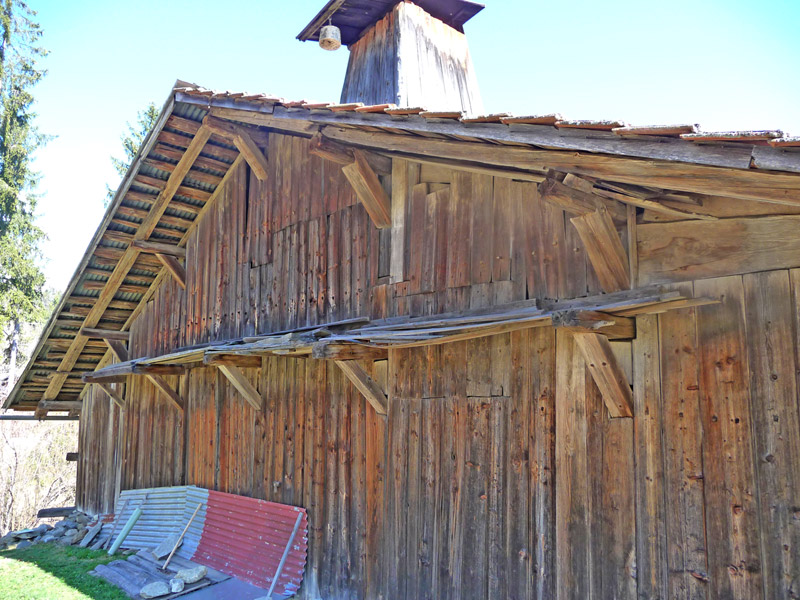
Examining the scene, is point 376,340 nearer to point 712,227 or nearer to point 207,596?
point 712,227

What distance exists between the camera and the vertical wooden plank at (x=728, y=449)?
4004 millimetres

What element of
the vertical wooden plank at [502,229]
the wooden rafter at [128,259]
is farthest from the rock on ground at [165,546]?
the vertical wooden plank at [502,229]

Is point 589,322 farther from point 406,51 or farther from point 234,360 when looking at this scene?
point 406,51

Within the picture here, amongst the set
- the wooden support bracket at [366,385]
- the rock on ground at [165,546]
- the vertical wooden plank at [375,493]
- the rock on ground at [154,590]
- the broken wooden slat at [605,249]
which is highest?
the broken wooden slat at [605,249]

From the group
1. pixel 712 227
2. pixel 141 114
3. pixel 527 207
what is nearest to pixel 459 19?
pixel 527 207

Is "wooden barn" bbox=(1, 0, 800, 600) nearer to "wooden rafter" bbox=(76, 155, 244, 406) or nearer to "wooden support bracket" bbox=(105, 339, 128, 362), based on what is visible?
"wooden rafter" bbox=(76, 155, 244, 406)

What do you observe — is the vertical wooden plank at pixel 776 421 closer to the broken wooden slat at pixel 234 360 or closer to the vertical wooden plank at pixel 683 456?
the vertical wooden plank at pixel 683 456

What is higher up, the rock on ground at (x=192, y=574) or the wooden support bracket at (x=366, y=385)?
the wooden support bracket at (x=366, y=385)

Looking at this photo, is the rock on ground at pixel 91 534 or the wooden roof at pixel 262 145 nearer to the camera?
the wooden roof at pixel 262 145

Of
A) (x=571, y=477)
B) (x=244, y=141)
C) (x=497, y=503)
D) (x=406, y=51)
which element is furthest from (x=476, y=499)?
(x=406, y=51)

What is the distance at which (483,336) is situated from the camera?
19.2 feet

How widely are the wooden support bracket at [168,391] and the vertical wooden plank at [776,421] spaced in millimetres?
8843

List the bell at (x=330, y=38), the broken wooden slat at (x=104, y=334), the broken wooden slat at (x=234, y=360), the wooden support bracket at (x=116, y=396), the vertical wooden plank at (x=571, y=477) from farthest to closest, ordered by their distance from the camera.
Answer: the wooden support bracket at (x=116, y=396), the broken wooden slat at (x=104, y=334), the bell at (x=330, y=38), the broken wooden slat at (x=234, y=360), the vertical wooden plank at (x=571, y=477)

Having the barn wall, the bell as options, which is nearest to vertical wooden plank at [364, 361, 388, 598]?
the barn wall
